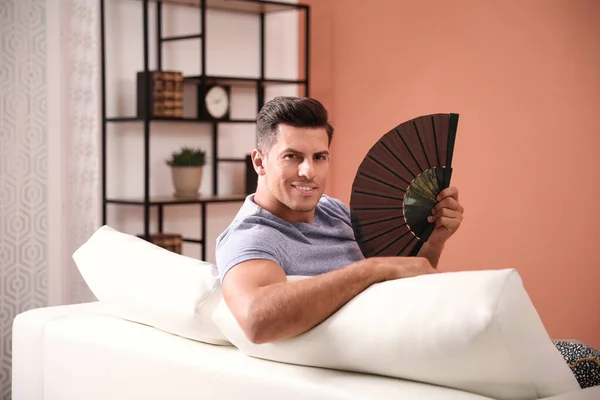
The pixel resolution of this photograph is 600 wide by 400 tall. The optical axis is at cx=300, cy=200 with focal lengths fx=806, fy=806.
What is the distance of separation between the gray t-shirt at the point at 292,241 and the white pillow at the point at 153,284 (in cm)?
6

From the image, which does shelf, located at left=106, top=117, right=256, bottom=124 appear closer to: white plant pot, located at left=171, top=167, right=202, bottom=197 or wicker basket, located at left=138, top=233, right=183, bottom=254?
white plant pot, located at left=171, top=167, right=202, bottom=197

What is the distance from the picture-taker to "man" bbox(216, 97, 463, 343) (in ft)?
4.68

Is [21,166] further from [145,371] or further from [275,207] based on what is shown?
[145,371]

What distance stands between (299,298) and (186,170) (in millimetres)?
3043

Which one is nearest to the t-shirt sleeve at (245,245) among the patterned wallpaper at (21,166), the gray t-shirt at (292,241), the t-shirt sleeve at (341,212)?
the gray t-shirt at (292,241)

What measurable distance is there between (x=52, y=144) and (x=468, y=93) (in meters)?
2.19

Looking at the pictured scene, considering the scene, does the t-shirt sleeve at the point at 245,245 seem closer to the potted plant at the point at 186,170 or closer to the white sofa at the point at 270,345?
the white sofa at the point at 270,345

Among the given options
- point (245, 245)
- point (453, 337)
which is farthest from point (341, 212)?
point (453, 337)

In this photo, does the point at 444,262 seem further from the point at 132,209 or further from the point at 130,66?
the point at 130,66

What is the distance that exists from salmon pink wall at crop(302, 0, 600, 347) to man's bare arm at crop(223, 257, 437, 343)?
276 centimetres

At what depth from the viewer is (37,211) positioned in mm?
3932

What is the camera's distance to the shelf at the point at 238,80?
4.46 meters

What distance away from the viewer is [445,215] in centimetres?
208

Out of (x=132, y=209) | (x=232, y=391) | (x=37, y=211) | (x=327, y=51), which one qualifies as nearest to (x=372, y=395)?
(x=232, y=391)
